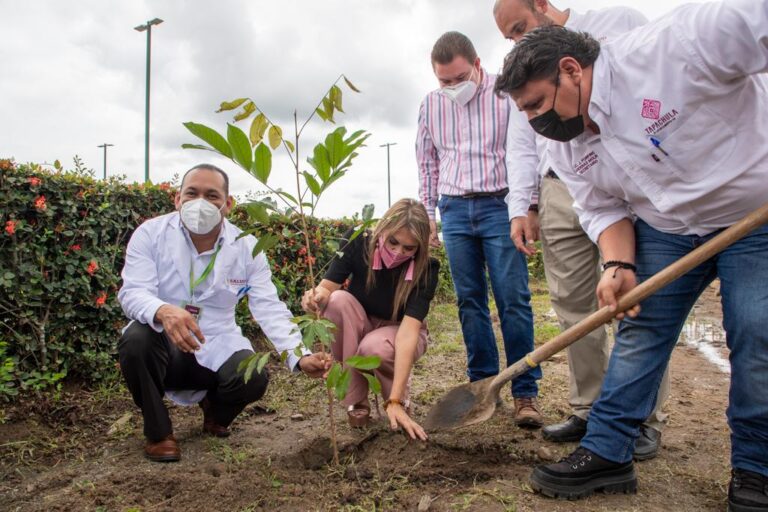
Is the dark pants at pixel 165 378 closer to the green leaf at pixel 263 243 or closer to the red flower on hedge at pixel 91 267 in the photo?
the green leaf at pixel 263 243

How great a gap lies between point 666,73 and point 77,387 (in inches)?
136

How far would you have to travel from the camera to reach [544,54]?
1799 mm

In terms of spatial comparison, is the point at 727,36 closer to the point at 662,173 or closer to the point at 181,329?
the point at 662,173

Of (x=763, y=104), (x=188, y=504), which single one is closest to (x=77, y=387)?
(x=188, y=504)

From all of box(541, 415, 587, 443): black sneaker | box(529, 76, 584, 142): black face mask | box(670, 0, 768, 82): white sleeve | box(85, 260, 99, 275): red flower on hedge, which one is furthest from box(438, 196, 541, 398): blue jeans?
box(85, 260, 99, 275): red flower on hedge

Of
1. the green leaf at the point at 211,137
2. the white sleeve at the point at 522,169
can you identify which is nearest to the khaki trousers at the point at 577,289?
the white sleeve at the point at 522,169

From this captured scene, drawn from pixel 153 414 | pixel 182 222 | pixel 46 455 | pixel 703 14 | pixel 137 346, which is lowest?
pixel 46 455

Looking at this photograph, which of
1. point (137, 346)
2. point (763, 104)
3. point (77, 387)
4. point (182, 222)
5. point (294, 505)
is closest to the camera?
point (763, 104)

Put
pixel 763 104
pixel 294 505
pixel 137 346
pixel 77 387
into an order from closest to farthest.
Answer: pixel 763 104 → pixel 294 505 → pixel 137 346 → pixel 77 387

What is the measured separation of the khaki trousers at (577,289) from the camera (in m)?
2.67

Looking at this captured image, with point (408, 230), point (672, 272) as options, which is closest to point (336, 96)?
point (408, 230)

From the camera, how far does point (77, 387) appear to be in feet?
11.1

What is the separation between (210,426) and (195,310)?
611mm

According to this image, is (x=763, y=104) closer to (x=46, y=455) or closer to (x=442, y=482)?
(x=442, y=482)
